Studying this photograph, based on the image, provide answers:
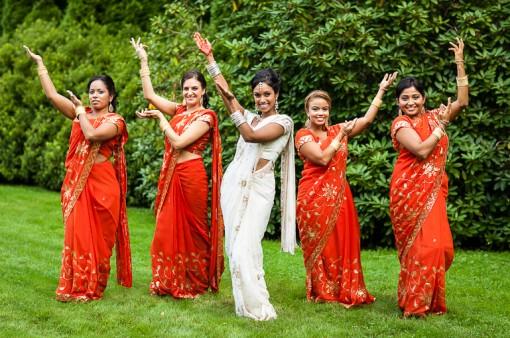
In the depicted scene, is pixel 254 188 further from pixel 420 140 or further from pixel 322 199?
pixel 420 140

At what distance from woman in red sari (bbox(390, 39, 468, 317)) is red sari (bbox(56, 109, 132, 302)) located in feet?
7.63

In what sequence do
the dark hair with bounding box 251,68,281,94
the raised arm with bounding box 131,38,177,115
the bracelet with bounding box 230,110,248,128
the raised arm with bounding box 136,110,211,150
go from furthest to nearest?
the raised arm with bounding box 131,38,177,115 < the raised arm with bounding box 136,110,211,150 < the dark hair with bounding box 251,68,281,94 < the bracelet with bounding box 230,110,248,128

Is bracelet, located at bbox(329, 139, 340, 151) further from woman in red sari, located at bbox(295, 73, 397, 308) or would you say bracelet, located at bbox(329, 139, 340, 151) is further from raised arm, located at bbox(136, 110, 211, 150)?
raised arm, located at bbox(136, 110, 211, 150)

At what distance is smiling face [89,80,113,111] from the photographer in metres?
6.81

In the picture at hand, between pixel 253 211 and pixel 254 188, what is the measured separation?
0.18 meters

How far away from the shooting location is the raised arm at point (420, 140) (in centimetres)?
606

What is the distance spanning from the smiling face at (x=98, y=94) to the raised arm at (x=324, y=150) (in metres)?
1.72

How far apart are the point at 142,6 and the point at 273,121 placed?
9523 mm

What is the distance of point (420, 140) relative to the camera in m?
6.12

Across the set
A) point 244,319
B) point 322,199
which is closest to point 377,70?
point 322,199

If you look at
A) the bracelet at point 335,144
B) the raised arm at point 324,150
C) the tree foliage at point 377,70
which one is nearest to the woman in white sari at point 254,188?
the raised arm at point 324,150

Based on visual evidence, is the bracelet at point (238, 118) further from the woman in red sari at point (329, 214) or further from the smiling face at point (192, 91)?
the smiling face at point (192, 91)

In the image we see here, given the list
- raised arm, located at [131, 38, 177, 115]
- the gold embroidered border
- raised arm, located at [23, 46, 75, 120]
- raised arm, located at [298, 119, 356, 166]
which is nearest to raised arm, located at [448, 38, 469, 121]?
the gold embroidered border

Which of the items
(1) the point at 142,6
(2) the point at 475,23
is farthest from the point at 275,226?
(1) the point at 142,6
